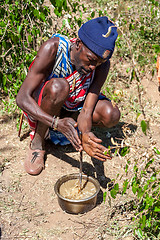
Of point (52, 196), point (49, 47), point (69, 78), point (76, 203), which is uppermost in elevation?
point (49, 47)

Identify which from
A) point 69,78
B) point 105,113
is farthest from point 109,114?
point 69,78

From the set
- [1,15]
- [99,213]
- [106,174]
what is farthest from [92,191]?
[1,15]

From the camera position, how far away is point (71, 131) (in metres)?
2.26

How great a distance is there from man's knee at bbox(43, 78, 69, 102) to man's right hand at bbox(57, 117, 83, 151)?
272mm

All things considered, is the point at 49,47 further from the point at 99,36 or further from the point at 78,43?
the point at 99,36

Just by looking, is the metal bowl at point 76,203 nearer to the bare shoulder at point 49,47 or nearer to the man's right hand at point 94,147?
the man's right hand at point 94,147

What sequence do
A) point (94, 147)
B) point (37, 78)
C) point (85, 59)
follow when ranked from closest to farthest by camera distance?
point (94, 147)
point (85, 59)
point (37, 78)

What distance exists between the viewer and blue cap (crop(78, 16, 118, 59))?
222 cm

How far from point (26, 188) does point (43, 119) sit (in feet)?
2.15

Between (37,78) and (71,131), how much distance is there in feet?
1.77

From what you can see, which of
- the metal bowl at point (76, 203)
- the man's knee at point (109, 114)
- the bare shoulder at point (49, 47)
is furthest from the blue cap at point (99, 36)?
the metal bowl at point (76, 203)

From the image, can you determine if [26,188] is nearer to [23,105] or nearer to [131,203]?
[23,105]

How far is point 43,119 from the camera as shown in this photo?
240 cm

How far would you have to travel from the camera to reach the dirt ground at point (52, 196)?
7.25 feet
